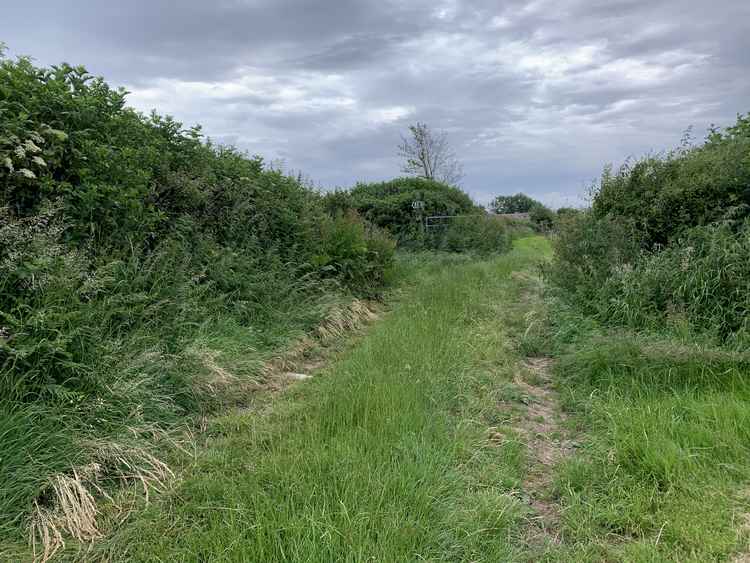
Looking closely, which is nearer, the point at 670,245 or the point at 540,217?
the point at 670,245

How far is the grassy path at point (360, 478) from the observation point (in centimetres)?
207

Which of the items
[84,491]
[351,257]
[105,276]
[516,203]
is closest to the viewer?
[84,491]

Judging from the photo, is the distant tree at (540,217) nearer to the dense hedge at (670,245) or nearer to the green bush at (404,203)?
the green bush at (404,203)

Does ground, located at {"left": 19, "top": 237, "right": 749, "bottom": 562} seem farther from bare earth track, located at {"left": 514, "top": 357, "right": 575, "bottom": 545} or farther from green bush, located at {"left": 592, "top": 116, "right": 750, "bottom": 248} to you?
green bush, located at {"left": 592, "top": 116, "right": 750, "bottom": 248}

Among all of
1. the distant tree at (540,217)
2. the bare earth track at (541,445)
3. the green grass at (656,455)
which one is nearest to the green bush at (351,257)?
the bare earth track at (541,445)

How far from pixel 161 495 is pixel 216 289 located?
329 cm

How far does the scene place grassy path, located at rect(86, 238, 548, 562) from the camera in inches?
81.4

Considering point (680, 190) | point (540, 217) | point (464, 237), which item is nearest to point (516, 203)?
point (540, 217)

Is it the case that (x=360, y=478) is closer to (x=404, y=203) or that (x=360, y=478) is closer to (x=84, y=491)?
(x=84, y=491)

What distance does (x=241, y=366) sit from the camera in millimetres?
4484

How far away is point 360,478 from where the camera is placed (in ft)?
8.01

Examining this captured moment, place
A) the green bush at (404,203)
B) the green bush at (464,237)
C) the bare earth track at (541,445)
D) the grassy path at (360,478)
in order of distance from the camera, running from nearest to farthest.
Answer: the grassy path at (360,478) < the bare earth track at (541,445) < the green bush at (404,203) < the green bush at (464,237)

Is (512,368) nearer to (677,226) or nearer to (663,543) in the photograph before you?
(663,543)

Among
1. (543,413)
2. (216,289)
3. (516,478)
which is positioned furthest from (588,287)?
(216,289)
